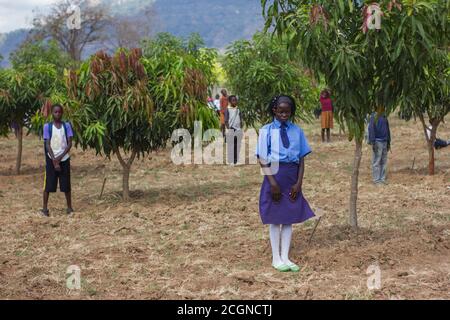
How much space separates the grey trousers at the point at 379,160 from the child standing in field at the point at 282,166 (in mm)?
5178

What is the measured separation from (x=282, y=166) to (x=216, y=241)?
5.82 ft

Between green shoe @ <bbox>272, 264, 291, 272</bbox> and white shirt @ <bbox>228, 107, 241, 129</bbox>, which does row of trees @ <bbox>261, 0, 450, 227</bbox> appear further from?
white shirt @ <bbox>228, 107, 241, 129</bbox>

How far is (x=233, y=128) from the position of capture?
14273mm

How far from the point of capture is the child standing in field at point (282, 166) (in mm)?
5926

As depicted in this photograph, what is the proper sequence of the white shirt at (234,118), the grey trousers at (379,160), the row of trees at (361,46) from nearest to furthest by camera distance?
the row of trees at (361,46), the grey trousers at (379,160), the white shirt at (234,118)

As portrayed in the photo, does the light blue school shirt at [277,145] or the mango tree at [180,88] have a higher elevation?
the mango tree at [180,88]

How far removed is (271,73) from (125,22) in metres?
56.7

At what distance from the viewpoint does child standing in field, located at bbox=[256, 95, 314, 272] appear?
593 cm

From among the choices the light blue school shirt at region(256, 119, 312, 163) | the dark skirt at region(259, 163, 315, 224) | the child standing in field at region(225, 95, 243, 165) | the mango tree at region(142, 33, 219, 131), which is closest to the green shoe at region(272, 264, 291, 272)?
the dark skirt at region(259, 163, 315, 224)

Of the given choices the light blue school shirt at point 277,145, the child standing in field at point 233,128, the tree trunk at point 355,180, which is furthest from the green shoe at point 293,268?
the child standing in field at point 233,128

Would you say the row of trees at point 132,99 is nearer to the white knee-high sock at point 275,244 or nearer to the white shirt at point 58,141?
the white shirt at point 58,141

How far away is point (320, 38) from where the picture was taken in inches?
243

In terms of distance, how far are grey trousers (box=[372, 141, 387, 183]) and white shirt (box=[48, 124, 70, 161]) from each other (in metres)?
5.14

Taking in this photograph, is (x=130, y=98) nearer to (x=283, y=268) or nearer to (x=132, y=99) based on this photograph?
(x=132, y=99)
